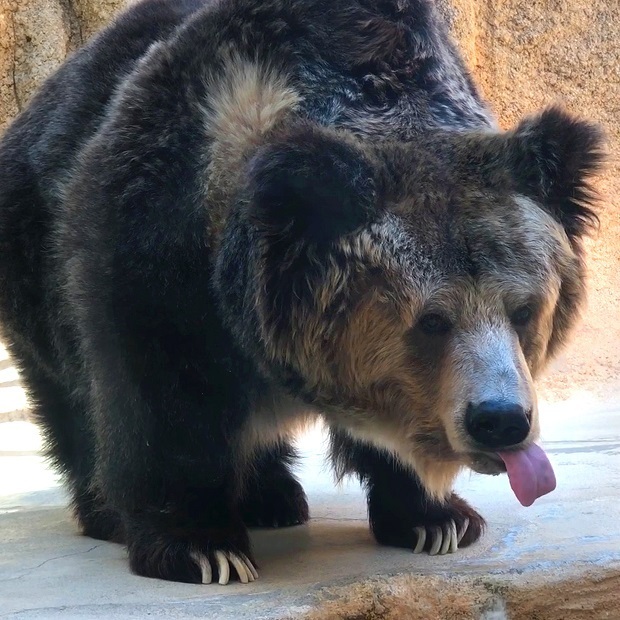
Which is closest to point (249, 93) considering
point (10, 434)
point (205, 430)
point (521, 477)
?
point (205, 430)

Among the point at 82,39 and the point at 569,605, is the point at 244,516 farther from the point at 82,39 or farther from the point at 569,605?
the point at 82,39

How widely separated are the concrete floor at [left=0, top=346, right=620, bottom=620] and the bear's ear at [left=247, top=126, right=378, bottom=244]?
920 millimetres

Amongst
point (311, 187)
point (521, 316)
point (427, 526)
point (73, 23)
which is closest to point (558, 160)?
point (521, 316)

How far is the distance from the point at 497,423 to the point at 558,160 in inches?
30.2

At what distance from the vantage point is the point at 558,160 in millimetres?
2812

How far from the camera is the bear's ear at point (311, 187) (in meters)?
2.59

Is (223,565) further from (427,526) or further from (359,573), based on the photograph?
(427,526)

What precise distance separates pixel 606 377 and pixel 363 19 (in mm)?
5285

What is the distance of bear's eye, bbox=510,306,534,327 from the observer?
105 inches

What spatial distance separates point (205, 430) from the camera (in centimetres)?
294

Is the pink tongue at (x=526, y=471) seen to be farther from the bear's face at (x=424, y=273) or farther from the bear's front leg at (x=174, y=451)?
the bear's front leg at (x=174, y=451)

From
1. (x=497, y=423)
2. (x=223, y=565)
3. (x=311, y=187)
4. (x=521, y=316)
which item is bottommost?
(x=223, y=565)

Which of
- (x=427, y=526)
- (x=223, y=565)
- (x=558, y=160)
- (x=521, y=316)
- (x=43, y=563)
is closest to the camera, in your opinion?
(x=521, y=316)

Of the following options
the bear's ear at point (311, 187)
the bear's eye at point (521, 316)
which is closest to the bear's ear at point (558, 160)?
the bear's eye at point (521, 316)
